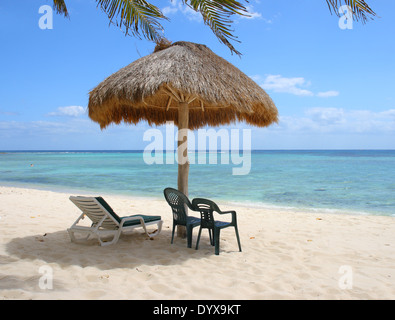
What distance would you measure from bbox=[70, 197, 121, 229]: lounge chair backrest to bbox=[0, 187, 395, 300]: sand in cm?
32

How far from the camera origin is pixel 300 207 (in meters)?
9.12

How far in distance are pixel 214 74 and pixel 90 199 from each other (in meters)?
2.28

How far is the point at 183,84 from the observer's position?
375 centimetres

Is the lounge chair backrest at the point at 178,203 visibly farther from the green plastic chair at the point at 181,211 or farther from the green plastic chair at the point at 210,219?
the green plastic chair at the point at 210,219

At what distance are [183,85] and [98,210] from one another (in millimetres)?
1907

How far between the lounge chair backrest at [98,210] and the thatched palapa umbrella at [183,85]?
1.03 meters

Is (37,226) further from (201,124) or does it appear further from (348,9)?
(348,9)

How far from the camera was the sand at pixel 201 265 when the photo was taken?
2.65 m

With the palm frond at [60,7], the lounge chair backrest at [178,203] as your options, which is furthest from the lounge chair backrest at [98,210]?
the palm frond at [60,7]

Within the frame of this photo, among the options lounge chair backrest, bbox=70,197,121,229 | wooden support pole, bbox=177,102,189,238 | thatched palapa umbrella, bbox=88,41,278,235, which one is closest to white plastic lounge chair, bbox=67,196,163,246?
lounge chair backrest, bbox=70,197,121,229

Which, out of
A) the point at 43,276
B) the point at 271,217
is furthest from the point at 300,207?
the point at 43,276

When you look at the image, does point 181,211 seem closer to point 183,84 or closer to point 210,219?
point 210,219

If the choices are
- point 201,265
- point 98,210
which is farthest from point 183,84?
point 201,265

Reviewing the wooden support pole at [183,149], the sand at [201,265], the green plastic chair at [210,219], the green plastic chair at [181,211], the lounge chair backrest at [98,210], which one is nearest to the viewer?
the sand at [201,265]
